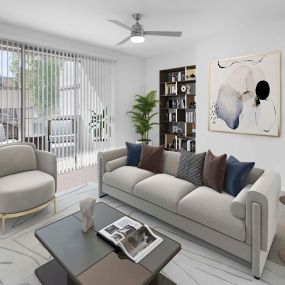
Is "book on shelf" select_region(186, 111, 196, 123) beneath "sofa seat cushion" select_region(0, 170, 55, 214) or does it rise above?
above

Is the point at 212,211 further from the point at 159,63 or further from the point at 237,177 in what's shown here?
the point at 159,63

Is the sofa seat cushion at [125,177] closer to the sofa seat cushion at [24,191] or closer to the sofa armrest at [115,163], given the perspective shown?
the sofa armrest at [115,163]

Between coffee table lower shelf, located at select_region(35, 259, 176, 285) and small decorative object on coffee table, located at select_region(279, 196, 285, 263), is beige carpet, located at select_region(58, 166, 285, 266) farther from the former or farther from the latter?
coffee table lower shelf, located at select_region(35, 259, 176, 285)

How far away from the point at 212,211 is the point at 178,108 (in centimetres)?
398

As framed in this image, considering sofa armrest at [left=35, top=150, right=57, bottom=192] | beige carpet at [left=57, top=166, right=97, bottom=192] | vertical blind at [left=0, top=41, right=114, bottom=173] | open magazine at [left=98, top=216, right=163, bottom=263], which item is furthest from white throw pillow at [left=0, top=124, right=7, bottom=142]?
open magazine at [left=98, top=216, right=163, bottom=263]

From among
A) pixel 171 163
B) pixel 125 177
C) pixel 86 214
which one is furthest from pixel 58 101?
pixel 86 214

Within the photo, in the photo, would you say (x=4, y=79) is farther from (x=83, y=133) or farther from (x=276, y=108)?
(x=276, y=108)

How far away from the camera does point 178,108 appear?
5812 mm

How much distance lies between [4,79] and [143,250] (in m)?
3.79

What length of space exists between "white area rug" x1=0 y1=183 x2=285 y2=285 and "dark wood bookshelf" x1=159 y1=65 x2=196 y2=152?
3.38 metres

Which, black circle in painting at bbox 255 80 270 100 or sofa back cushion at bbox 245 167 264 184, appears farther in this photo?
black circle in painting at bbox 255 80 270 100

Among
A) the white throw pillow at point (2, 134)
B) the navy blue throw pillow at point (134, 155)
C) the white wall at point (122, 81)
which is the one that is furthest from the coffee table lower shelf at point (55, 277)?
the white wall at point (122, 81)

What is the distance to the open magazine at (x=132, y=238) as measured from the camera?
A: 1573mm

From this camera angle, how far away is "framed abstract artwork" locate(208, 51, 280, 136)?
3830 millimetres
